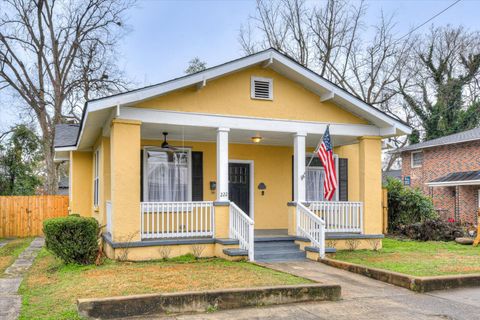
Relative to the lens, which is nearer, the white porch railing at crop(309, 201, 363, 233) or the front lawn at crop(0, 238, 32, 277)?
the front lawn at crop(0, 238, 32, 277)

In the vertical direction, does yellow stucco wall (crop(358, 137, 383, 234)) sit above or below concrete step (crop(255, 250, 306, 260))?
above

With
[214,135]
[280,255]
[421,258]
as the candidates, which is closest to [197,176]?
[214,135]

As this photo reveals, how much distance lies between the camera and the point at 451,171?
22.8m

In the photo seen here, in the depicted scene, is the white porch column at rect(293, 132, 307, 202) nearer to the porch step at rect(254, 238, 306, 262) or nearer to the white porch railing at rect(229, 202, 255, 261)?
the porch step at rect(254, 238, 306, 262)

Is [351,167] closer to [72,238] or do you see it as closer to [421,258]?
[421,258]

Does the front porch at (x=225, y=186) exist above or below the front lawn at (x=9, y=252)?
above

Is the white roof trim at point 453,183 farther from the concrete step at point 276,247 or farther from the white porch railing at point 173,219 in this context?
the white porch railing at point 173,219

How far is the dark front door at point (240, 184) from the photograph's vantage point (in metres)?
12.9

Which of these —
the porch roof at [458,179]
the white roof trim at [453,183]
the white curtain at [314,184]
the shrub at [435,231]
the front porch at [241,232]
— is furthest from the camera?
the porch roof at [458,179]

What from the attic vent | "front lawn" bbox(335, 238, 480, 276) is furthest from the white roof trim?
the attic vent

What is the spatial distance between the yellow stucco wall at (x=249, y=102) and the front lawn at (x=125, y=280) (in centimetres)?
347

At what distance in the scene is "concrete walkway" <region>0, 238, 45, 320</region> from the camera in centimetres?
593

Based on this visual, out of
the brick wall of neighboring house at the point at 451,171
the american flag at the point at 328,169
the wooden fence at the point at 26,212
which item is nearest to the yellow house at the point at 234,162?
the american flag at the point at 328,169

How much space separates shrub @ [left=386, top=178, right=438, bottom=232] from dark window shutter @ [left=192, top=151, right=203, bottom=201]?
8.00 meters
